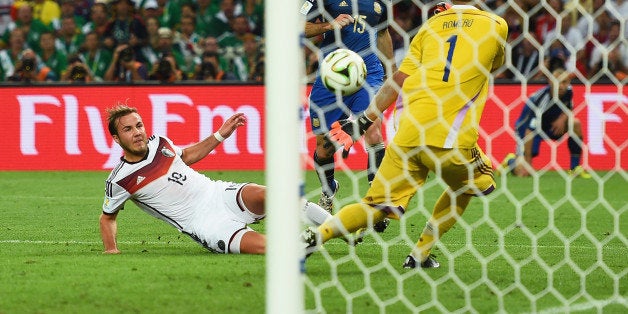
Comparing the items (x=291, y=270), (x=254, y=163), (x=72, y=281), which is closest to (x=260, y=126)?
(x=254, y=163)

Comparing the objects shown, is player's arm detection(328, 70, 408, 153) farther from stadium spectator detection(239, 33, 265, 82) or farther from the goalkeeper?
stadium spectator detection(239, 33, 265, 82)

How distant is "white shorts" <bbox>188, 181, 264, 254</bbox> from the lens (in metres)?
6.55

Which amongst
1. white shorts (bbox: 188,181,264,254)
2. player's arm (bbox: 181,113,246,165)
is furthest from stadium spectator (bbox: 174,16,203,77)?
white shorts (bbox: 188,181,264,254)

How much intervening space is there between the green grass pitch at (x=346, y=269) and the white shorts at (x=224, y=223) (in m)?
0.10

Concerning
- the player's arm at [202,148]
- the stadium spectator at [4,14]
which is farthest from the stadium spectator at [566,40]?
the stadium spectator at [4,14]

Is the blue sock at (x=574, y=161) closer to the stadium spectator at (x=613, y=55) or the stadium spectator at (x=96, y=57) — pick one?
the stadium spectator at (x=613, y=55)

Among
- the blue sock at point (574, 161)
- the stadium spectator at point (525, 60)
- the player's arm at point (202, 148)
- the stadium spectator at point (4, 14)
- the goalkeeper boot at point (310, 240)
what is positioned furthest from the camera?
the stadium spectator at point (4, 14)

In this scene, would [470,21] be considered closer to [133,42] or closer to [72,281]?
[72,281]

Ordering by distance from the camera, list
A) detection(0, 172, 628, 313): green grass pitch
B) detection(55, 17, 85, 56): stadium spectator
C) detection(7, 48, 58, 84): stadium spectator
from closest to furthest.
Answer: detection(0, 172, 628, 313): green grass pitch < detection(7, 48, 58, 84): stadium spectator < detection(55, 17, 85, 56): stadium spectator

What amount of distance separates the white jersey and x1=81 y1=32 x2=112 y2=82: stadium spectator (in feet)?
26.2

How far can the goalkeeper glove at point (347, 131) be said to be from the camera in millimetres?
5172

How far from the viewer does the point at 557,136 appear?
12758mm

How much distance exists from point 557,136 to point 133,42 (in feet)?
18.4

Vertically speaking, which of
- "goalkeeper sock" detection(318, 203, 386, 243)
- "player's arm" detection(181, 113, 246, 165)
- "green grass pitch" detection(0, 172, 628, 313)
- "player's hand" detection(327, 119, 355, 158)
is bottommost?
"green grass pitch" detection(0, 172, 628, 313)
